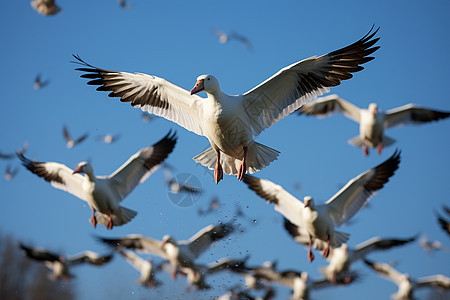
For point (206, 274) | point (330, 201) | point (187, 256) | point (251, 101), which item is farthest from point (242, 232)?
point (206, 274)

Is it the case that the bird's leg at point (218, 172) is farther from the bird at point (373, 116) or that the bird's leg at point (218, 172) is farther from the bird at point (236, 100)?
the bird at point (373, 116)

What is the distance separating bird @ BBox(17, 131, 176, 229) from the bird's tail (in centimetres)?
358

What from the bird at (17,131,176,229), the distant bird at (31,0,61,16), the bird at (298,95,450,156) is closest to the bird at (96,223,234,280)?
the bird at (17,131,176,229)

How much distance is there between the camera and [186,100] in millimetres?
6883

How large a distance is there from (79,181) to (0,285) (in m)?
17.6

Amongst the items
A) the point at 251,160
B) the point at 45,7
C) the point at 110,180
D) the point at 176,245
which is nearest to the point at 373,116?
the point at 176,245

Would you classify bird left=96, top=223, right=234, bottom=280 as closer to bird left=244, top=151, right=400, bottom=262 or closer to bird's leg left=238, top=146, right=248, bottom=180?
bird left=244, top=151, right=400, bottom=262

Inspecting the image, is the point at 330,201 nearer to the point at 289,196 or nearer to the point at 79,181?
the point at 289,196

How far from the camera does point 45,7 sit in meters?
14.2

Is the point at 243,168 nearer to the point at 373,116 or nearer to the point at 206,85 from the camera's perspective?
the point at 206,85

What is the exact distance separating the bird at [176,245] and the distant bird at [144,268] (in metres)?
1.30

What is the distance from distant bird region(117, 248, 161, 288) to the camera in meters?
14.8

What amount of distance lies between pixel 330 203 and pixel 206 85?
5.06 meters

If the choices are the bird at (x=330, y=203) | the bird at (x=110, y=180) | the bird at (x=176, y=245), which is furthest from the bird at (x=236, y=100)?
the bird at (x=176, y=245)
